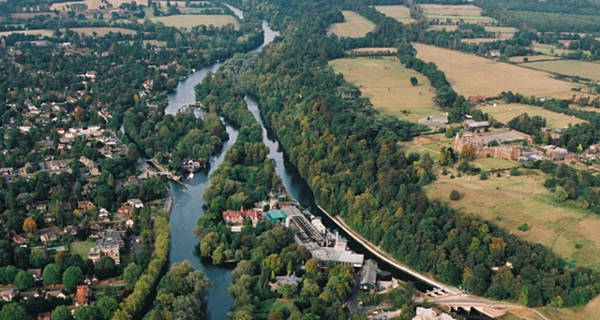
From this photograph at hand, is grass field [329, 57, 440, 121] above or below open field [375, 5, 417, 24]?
below

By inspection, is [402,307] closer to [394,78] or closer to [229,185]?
[229,185]

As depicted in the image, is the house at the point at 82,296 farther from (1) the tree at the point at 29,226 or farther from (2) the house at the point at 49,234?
(1) the tree at the point at 29,226

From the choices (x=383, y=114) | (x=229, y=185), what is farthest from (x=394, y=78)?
(x=229, y=185)

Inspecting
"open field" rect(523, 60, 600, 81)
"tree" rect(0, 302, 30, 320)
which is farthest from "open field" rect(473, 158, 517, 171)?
"open field" rect(523, 60, 600, 81)

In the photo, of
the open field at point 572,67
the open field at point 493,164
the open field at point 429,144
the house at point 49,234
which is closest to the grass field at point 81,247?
the house at point 49,234

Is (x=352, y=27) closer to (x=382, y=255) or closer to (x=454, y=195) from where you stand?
(x=454, y=195)

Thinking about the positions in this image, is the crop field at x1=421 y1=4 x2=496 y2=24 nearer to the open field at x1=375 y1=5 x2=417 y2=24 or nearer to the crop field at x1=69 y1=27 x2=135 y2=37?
the open field at x1=375 y1=5 x2=417 y2=24
